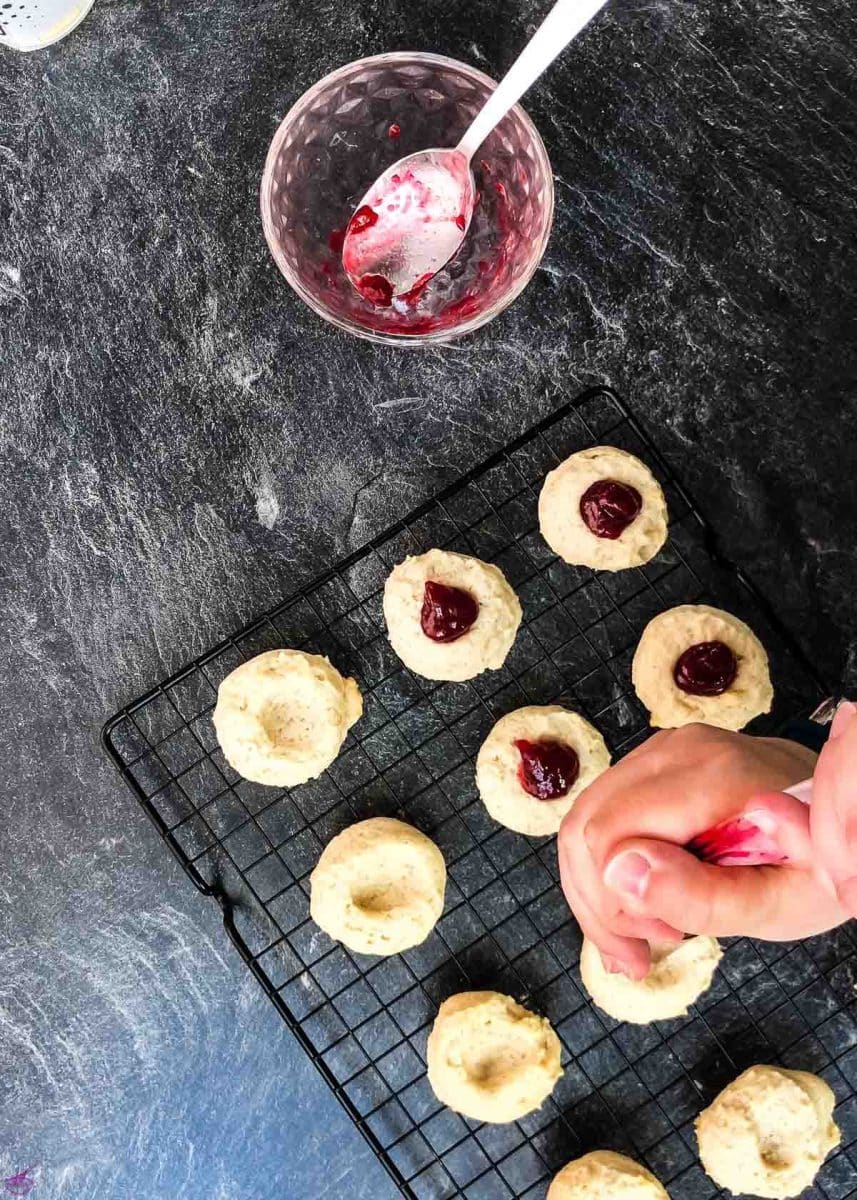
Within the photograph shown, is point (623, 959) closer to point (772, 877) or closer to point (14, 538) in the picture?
point (772, 877)

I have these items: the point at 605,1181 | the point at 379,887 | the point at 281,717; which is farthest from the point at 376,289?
the point at 605,1181

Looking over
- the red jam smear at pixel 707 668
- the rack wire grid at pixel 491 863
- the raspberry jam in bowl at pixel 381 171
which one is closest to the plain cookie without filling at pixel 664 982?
the rack wire grid at pixel 491 863

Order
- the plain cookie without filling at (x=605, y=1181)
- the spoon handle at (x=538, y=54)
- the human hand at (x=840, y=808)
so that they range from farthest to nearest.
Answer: the plain cookie without filling at (x=605, y=1181)
the spoon handle at (x=538, y=54)
the human hand at (x=840, y=808)

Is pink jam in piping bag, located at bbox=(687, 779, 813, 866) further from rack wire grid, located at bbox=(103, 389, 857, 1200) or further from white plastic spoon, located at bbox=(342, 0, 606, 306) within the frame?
white plastic spoon, located at bbox=(342, 0, 606, 306)

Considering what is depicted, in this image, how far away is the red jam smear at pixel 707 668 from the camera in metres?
2.30

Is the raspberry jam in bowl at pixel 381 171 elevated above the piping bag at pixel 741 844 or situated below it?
above

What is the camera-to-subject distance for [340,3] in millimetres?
2525

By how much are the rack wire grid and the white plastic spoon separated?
0.45 metres

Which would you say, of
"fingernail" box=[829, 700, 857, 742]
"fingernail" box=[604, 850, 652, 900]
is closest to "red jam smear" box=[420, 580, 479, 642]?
"fingernail" box=[604, 850, 652, 900]

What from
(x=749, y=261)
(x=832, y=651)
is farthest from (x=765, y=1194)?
(x=749, y=261)

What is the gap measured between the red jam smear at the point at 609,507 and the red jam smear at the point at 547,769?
0.44 meters

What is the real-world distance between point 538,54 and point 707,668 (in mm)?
1165

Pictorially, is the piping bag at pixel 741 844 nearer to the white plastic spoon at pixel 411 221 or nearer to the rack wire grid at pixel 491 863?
the rack wire grid at pixel 491 863

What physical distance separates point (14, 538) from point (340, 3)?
4.48 ft
